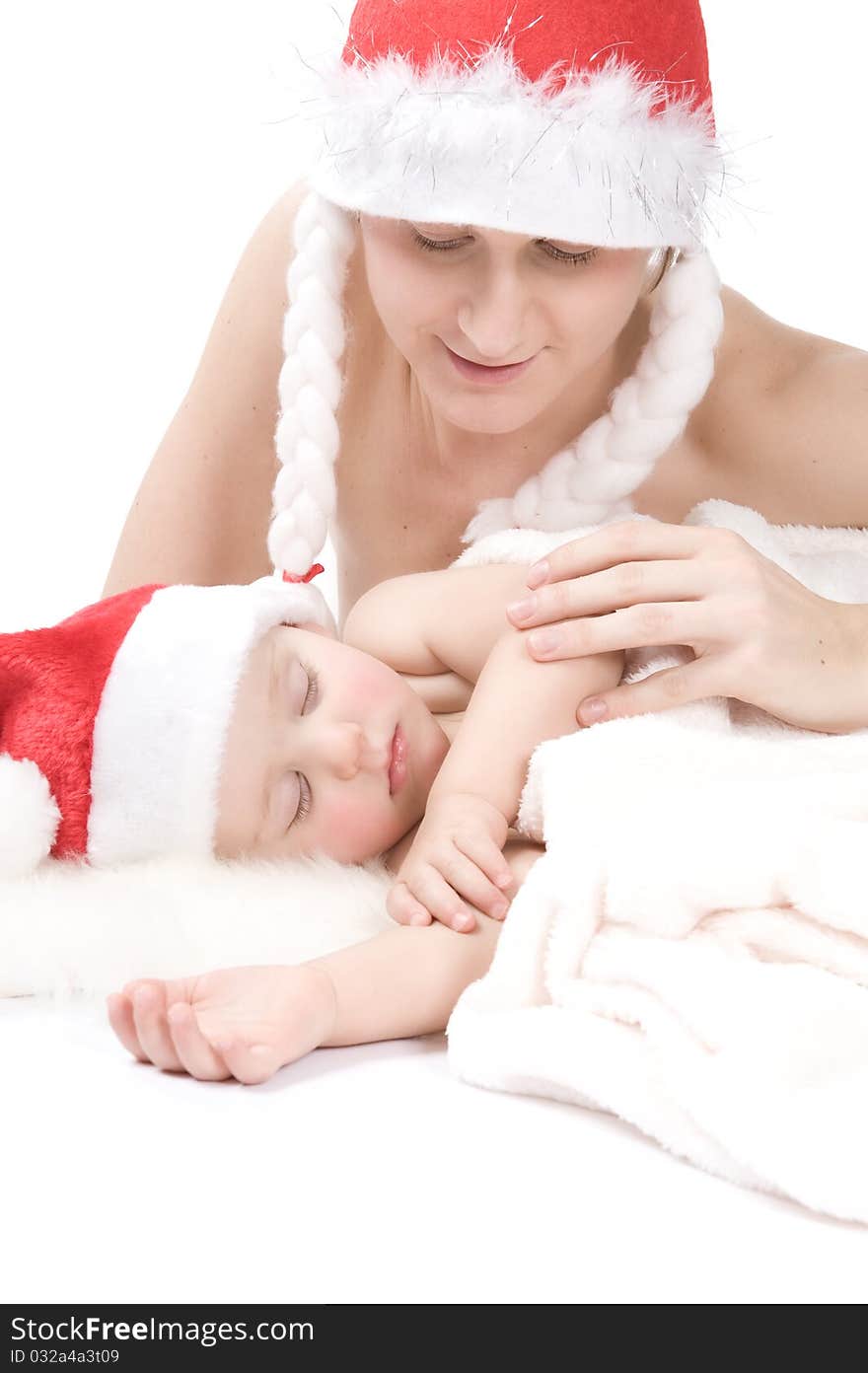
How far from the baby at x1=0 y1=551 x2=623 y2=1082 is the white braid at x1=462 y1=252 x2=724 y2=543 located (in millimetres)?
261

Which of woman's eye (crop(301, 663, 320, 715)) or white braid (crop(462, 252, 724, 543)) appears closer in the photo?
woman's eye (crop(301, 663, 320, 715))

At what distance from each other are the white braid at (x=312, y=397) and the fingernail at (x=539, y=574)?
46 centimetres

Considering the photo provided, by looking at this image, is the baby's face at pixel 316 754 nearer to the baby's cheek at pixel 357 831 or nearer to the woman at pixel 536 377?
the baby's cheek at pixel 357 831

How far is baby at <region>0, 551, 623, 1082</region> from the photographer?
50.5 inches

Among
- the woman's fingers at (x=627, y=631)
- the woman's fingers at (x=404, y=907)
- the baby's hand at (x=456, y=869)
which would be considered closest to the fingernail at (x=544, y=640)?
the woman's fingers at (x=627, y=631)

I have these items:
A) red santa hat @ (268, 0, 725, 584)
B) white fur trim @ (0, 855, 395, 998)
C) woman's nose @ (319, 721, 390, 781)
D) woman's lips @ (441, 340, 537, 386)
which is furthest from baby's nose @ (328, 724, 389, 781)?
red santa hat @ (268, 0, 725, 584)

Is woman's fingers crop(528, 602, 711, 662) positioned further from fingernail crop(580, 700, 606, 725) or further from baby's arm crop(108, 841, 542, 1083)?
baby's arm crop(108, 841, 542, 1083)

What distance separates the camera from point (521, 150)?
1.40 metres

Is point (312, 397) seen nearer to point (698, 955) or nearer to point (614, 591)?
point (614, 591)

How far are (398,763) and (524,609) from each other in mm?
202

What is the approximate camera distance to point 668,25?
1.48m

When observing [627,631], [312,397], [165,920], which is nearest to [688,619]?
[627,631]

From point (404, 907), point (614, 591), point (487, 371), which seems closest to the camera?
point (404, 907)

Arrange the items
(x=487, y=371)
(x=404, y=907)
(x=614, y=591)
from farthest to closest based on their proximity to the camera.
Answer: (x=487, y=371) < (x=614, y=591) < (x=404, y=907)
